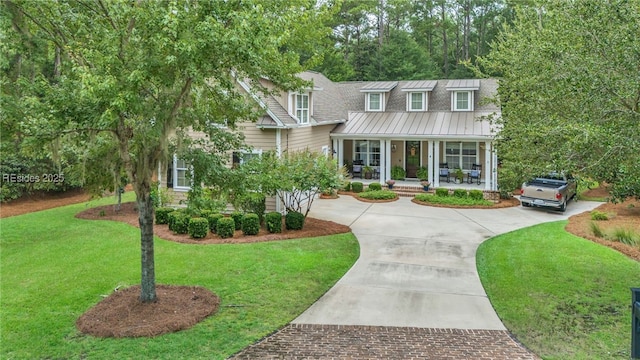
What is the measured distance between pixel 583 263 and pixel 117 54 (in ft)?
35.0

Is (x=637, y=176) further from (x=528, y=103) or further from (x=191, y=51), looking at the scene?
(x=191, y=51)

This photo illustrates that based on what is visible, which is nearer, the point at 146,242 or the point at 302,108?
the point at 146,242

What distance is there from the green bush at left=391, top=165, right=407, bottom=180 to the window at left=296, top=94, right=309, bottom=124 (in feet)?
21.4

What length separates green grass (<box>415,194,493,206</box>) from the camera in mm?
19125

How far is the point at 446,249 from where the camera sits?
40.6 feet

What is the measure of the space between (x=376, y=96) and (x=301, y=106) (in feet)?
24.5

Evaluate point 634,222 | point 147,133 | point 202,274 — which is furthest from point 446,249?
point 147,133

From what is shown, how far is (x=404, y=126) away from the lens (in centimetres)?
2325

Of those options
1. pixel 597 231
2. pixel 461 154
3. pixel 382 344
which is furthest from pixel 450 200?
pixel 382 344

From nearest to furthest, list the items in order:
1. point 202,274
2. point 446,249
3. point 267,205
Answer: point 202,274 < point 446,249 < point 267,205

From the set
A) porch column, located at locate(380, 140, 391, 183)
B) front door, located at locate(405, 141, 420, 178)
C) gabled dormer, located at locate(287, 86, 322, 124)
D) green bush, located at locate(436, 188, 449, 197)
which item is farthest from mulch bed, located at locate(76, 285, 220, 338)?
front door, located at locate(405, 141, 420, 178)

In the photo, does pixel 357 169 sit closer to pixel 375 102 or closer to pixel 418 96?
pixel 375 102

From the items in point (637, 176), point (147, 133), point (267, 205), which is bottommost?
point (267, 205)

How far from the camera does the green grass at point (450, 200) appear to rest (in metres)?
19.1
